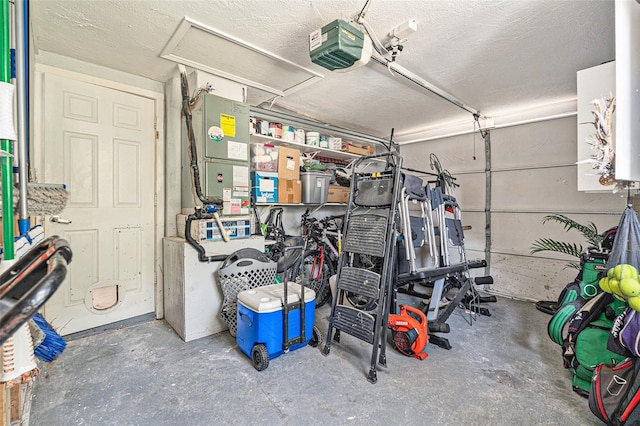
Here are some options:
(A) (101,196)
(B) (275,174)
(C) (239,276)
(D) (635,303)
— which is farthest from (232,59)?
(D) (635,303)

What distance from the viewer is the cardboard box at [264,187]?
10.3 feet

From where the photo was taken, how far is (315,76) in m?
2.79

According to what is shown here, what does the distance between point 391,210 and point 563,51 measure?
6.47 ft

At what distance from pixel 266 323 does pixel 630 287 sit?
6.80 feet

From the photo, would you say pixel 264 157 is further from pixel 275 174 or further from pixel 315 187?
pixel 315 187

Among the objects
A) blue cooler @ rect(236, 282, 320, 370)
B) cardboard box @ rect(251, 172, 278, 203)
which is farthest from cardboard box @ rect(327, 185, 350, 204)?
blue cooler @ rect(236, 282, 320, 370)

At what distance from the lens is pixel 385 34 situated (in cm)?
214

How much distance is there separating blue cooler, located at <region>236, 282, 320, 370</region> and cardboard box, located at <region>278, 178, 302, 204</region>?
1325 mm

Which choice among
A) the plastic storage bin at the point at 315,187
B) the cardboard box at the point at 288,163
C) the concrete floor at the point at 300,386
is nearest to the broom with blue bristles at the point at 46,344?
the concrete floor at the point at 300,386

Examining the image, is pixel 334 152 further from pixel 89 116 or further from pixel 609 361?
pixel 609 361

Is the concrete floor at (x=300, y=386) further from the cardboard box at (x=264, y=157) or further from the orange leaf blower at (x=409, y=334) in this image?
the cardboard box at (x=264, y=157)

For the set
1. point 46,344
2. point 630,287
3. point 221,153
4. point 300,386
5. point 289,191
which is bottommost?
point 300,386

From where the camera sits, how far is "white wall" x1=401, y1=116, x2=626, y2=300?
345 cm

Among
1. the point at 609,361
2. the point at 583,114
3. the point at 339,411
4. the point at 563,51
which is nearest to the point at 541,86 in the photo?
the point at 563,51
